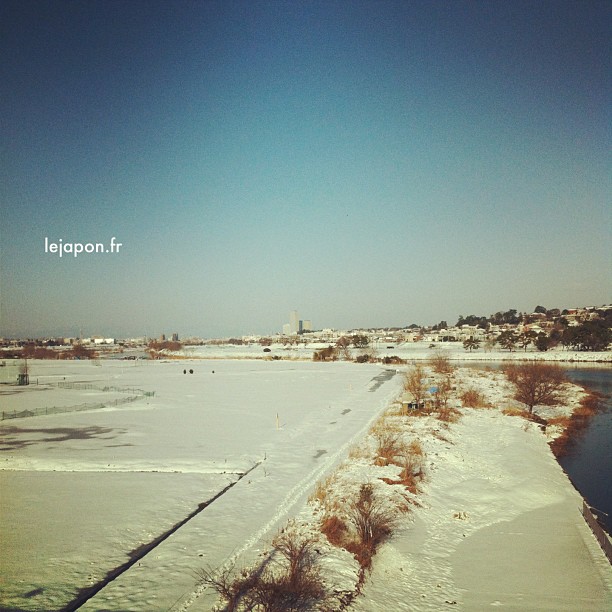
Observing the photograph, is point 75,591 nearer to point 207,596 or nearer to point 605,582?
point 207,596

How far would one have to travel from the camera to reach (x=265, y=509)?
1312 centimetres

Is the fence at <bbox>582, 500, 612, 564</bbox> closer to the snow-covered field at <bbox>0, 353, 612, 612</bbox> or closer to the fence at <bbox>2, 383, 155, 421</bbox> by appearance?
the snow-covered field at <bbox>0, 353, 612, 612</bbox>

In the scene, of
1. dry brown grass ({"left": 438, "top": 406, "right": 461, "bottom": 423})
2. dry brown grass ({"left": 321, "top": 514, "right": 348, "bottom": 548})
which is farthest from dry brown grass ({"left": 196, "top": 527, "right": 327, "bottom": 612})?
dry brown grass ({"left": 438, "top": 406, "right": 461, "bottom": 423})

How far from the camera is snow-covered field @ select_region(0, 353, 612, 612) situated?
9.37 meters

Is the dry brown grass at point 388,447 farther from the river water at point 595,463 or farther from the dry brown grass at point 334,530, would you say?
the river water at point 595,463

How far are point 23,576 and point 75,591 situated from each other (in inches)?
56.6

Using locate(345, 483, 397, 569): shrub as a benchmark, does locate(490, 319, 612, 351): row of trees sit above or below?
above

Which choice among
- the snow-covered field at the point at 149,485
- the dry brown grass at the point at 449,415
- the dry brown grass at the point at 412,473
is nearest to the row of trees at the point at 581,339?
the dry brown grass at the point at 449,415

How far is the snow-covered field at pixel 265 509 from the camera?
30.7 ft

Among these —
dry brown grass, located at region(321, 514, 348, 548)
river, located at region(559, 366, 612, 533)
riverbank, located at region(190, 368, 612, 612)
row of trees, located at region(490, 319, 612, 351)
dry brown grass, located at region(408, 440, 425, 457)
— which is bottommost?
river, located at region(559, 366, 612, 533)

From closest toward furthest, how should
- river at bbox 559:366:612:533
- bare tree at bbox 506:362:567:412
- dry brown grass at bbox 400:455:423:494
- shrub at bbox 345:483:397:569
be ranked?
shrub at bbox 345:483:397:569 < dry brown grass at bbox 400:455:423:494 < river at bbox 559:366:612:533 < bare tree at bbox 506:362:567:412

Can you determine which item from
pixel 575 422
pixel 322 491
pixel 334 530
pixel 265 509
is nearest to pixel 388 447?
pixel 322 491

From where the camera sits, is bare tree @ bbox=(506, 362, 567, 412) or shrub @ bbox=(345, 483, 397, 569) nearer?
shrub @ bbox=(345, 483, 397, 569)

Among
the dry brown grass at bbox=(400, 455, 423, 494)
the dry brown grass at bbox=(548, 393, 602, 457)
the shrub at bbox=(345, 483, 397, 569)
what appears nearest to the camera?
the shrub at bbox=(345, 483, 397, 569)
